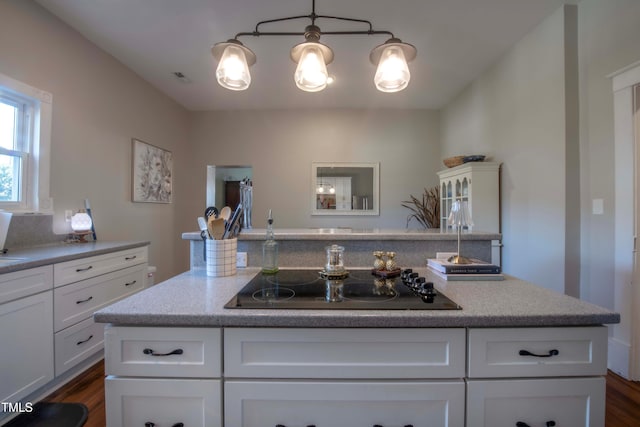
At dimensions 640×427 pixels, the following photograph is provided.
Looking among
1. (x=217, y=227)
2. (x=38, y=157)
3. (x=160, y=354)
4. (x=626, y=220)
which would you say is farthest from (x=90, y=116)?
(x=626, y=220)

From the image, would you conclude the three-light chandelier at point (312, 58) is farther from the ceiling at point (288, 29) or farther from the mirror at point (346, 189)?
the mirror at point (346, 189)

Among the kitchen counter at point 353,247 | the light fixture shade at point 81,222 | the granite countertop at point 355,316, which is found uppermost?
the light fixture shade at point 81,222

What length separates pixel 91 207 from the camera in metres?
2.59

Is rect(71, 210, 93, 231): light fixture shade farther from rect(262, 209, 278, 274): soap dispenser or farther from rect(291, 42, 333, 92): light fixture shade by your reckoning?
rect(291, 42, 333, 92): light fixture shade

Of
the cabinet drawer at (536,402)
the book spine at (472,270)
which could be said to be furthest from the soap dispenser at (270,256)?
the cabinet drawer at (536,402)

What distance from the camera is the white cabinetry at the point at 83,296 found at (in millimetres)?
1771

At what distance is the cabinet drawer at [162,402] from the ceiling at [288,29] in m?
2.45

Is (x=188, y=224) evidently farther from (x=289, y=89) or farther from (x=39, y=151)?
(x=289, y=89)

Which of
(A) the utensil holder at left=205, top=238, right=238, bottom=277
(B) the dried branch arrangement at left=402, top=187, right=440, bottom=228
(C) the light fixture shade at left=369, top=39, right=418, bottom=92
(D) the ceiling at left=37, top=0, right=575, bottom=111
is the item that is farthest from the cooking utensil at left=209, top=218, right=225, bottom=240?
(B) the dried branch arrangement at left=402, top=187, right=440, bottom=228

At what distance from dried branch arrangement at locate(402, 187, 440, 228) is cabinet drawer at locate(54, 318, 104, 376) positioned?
390 cm

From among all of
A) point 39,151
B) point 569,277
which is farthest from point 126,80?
point 569,277

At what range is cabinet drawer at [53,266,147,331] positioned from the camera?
5.82ft

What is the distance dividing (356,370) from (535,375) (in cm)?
56

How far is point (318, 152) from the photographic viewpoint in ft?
14.3
